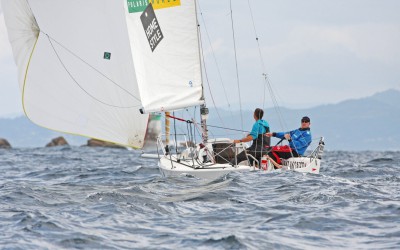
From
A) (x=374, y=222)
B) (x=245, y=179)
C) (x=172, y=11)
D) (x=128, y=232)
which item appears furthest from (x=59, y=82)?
(x=374, y=222)

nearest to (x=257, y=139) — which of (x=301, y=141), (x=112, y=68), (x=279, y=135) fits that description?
(x=279, y=135)

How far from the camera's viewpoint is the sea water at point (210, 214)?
9102mm

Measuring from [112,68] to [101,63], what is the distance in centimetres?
29

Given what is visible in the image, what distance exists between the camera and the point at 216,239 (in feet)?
30.0

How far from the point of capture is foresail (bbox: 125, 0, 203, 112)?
1731 centimetres

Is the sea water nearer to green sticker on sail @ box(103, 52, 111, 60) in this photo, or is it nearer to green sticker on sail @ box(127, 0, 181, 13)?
green sticker on sail @ box(103, 52, 111, 60)

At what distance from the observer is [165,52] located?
57.7ft

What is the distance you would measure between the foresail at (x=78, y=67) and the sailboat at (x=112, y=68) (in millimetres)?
22

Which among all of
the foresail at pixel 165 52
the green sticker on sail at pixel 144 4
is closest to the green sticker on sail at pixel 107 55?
the foresail at pixel 165 52

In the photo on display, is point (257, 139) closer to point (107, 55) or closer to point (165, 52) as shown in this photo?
point (165, 52)

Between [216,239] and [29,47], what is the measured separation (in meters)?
8.66

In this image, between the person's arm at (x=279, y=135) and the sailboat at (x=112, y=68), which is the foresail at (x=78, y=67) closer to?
the sailboat at (x=112, y=68)

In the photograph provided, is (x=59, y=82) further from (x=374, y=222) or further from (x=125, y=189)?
(x=374, y=222)

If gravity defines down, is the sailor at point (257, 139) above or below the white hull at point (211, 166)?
above
